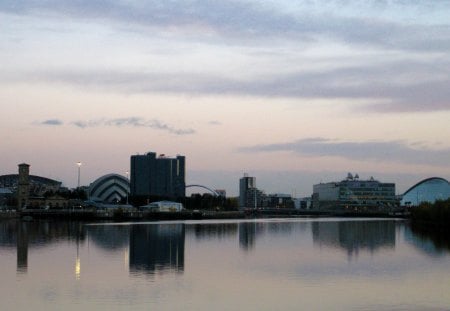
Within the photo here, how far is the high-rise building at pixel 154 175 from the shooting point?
18138 centimetres

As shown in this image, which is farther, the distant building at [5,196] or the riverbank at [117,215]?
the distant building at [5,196]

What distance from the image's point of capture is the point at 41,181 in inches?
6885

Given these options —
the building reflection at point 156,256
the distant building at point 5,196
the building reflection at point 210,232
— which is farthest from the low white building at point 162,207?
the building reflection at point 156,256

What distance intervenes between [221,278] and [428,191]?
16057 centimetres

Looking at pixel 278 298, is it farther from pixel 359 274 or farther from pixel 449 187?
pixel 449 187

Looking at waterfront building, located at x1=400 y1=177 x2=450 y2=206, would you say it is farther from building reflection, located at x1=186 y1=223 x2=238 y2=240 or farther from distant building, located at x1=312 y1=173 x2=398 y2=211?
building reflection, located at x1=186 y1=223 x2=238 y2=240

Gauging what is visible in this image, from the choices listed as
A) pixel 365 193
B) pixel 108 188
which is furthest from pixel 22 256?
pixel 365 193

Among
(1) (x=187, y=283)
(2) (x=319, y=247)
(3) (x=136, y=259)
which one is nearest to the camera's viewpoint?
(1) (x=187, y=283)

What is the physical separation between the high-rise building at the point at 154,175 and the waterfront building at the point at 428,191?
6105 cm

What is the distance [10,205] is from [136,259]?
107 meters

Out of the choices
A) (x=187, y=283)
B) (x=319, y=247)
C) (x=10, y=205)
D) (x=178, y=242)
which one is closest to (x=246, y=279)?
(x=187, y=283)

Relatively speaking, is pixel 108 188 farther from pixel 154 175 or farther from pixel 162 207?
pixel 162 207

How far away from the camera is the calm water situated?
787 inches

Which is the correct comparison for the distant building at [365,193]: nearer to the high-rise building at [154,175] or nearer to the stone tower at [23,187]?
the high-rise building at [154,175]
